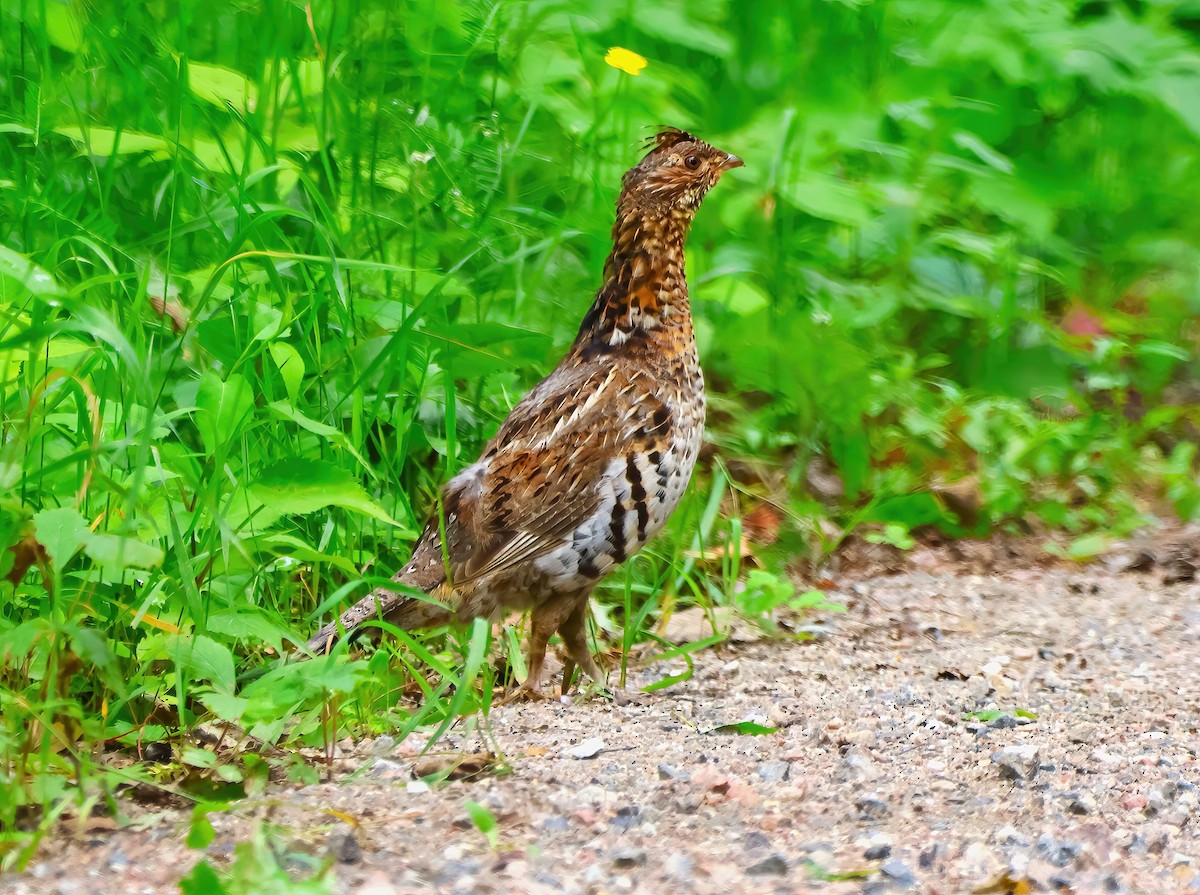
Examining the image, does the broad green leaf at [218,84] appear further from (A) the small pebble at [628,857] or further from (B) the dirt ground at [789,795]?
(A) the small pebble at [628,857]

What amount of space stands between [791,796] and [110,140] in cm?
264

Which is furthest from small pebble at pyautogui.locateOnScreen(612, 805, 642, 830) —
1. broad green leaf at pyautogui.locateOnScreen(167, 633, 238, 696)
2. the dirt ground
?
broad green leaf at pyautogui.locateOnScreen(167, 633, 238, 696)

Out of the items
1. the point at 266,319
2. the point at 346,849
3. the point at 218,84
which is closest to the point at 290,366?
the point at 266,319

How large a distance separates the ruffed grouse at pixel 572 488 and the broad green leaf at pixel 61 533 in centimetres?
91

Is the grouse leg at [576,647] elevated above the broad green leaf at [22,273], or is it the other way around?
the broad green leaf at [22,273]

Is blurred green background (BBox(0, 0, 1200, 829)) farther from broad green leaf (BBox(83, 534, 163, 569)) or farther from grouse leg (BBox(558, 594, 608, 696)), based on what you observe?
grouse leg (BBox(558, 594, 608, 696))

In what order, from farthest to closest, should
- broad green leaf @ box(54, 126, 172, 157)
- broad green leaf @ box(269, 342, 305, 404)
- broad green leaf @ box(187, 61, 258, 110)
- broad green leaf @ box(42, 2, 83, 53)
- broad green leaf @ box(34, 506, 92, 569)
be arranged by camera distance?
broad green leaf @ box(42, 2, 83, 53) → broad green leaf @ box(187, 61, 258, 110) → broad green leaf @ box(54, 126, 172, 157) → broad green leaf @ box(269, 342, 305, 404) → broad green leaf @ box(34, 506, 92, 569)

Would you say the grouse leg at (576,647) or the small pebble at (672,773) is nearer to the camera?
the small pebble at (672,773)

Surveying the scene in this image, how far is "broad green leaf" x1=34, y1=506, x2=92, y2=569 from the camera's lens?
8.65ft

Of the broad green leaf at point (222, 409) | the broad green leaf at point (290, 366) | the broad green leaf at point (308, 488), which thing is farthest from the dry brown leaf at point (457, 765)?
the broad green leaf at point (290, 366)

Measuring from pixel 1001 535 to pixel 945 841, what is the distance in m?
3.02

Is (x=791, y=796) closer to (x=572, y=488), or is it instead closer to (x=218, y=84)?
(x=572, y=488)

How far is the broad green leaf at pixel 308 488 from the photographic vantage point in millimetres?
3301

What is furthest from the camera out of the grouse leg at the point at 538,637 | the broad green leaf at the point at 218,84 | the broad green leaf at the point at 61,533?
the broad green leaf at the point at 218,84
